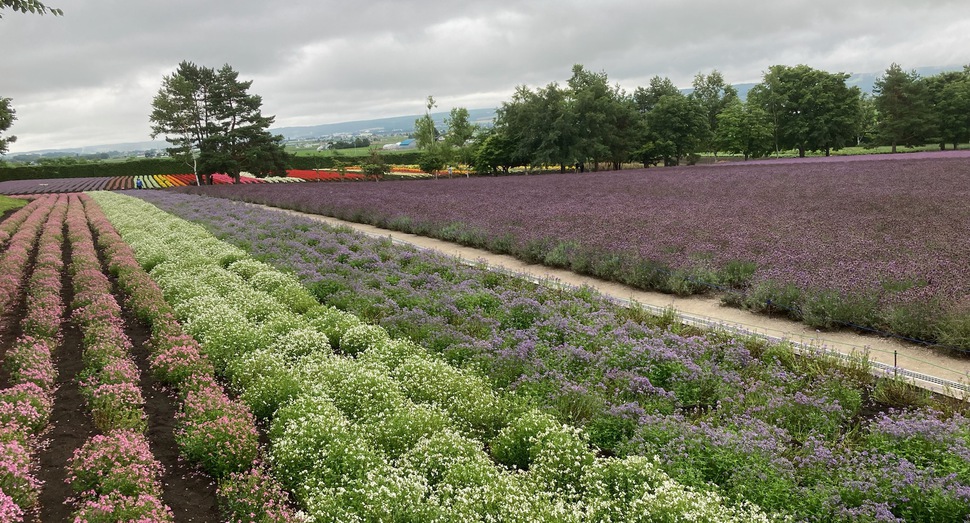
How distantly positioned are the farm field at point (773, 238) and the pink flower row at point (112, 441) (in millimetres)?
8814

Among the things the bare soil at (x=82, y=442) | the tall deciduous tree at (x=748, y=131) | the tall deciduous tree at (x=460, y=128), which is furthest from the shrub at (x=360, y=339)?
the tall deciduous tree at (x=460, y=128)

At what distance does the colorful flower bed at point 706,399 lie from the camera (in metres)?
4.12

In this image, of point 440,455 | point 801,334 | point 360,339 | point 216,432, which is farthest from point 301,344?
point 801,334

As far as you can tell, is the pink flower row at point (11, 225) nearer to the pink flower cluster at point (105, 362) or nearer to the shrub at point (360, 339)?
the pink flower cluster at point (105, 362)

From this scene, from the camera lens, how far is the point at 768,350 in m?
7.06

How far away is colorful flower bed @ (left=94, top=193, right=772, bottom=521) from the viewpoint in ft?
14.0

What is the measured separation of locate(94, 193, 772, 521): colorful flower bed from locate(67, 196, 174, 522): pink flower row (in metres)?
1.07

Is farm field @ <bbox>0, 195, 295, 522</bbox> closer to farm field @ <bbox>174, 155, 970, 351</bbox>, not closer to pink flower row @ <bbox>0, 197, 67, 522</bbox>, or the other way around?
pink flower row @ <bbox>0, 197, 67, 522</bbox>

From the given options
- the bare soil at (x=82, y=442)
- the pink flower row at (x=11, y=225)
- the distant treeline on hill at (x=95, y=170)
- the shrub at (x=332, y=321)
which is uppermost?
the distant treeline on hill at (x=95, y=170)

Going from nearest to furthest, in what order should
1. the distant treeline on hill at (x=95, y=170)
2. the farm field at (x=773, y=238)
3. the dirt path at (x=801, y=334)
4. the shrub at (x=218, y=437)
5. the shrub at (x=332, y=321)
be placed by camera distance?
the shrub at (x=218, y=437), the dirt path at (x=801, y=334), the farm field at (x=773, y=238), the shrub at (x=332, y=321), the distant treeline on hill at (x=95, y=170)

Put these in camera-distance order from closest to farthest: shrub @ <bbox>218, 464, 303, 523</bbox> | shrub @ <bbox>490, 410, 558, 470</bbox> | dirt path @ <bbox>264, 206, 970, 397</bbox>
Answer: shrub @ <bbox>218, 464, 303, 523</bbox>
shrub @ <bbox>490, 410, 558, 470</bbox>
dirt path @ <bbox>264, 206, 970, 397</bbox>

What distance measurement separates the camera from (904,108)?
68.0 m

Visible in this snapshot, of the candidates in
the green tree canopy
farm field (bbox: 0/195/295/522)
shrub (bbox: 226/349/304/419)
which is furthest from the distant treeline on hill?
shrub (bbox: 226/349/304/419)

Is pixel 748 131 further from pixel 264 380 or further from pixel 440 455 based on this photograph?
pixel 440 455
